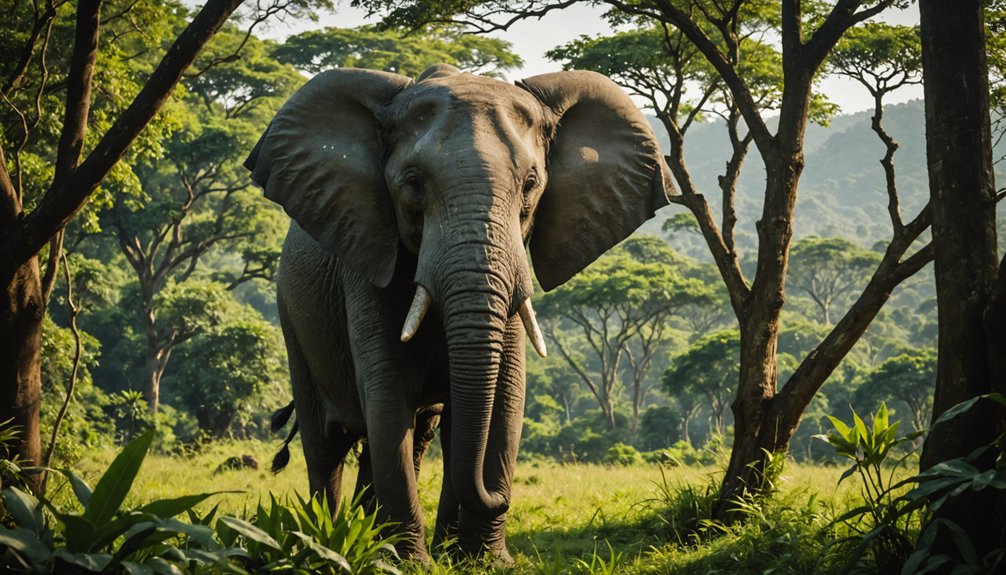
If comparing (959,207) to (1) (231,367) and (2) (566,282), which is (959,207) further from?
(1) (231,367)

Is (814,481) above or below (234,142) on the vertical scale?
below

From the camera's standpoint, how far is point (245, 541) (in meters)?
4.25

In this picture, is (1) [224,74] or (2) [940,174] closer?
(2) [940,174]

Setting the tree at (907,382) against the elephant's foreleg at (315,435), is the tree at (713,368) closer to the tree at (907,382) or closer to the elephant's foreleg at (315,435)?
the tree at (907,382)

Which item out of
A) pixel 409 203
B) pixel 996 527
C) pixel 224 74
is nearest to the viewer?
pixel 996 527

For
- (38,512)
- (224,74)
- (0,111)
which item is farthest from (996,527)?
(224,74)

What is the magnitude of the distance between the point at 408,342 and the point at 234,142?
21810 mm

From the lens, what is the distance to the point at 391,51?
32531 mm

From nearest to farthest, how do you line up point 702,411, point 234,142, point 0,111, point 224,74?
point 0,111 → point 234,142 → point 224,74 → point 702,411

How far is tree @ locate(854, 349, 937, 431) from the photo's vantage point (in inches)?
1065

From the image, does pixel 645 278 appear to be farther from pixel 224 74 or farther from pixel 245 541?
pixel 245 541

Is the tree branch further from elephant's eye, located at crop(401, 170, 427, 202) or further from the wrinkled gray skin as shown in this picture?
elephant's eye, located at crop(401, 170, 427, 202)

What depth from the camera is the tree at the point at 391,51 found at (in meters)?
28.6

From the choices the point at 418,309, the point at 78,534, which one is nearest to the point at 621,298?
the point at 418,309
